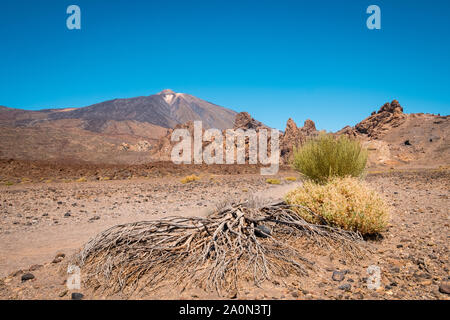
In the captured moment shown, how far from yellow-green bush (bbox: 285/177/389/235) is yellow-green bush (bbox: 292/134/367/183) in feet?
4.46

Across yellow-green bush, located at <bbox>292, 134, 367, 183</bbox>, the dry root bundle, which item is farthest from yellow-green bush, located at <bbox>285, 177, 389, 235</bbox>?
yellow-green bush, located at <bbox>292, 134, 367, 183</bbox>

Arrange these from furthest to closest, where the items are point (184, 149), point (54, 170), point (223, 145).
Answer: point (184, 149) → point (223, 145) → point (54, 170)

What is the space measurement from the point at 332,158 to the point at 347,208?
207 cm

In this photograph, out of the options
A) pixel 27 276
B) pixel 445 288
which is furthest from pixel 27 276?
pixel 445 288

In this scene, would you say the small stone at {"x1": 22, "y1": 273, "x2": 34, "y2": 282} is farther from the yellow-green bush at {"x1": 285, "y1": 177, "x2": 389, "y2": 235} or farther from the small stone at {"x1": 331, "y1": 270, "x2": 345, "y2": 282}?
the yellow-green bush at {"x1": 285, "y1": 177, "x2": 389, "y2": 235}

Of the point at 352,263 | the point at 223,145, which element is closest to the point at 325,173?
the point at 352,263

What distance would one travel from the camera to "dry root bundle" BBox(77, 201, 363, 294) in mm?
3070

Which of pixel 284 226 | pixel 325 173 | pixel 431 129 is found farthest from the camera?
pixel 431 129

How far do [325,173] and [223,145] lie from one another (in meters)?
29.1

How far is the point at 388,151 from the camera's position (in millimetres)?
40938

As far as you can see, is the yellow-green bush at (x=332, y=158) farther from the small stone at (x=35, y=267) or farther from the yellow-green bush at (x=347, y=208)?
the small stone at (x=35, y=267)

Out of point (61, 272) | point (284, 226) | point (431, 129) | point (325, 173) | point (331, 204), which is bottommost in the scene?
point (61, 272)

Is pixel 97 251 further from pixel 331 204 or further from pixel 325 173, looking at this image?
pixel 325 173

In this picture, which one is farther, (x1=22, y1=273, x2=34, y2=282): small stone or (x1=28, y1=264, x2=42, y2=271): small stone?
(x1=28, y1=264, x2=42, y2=271): small stone
